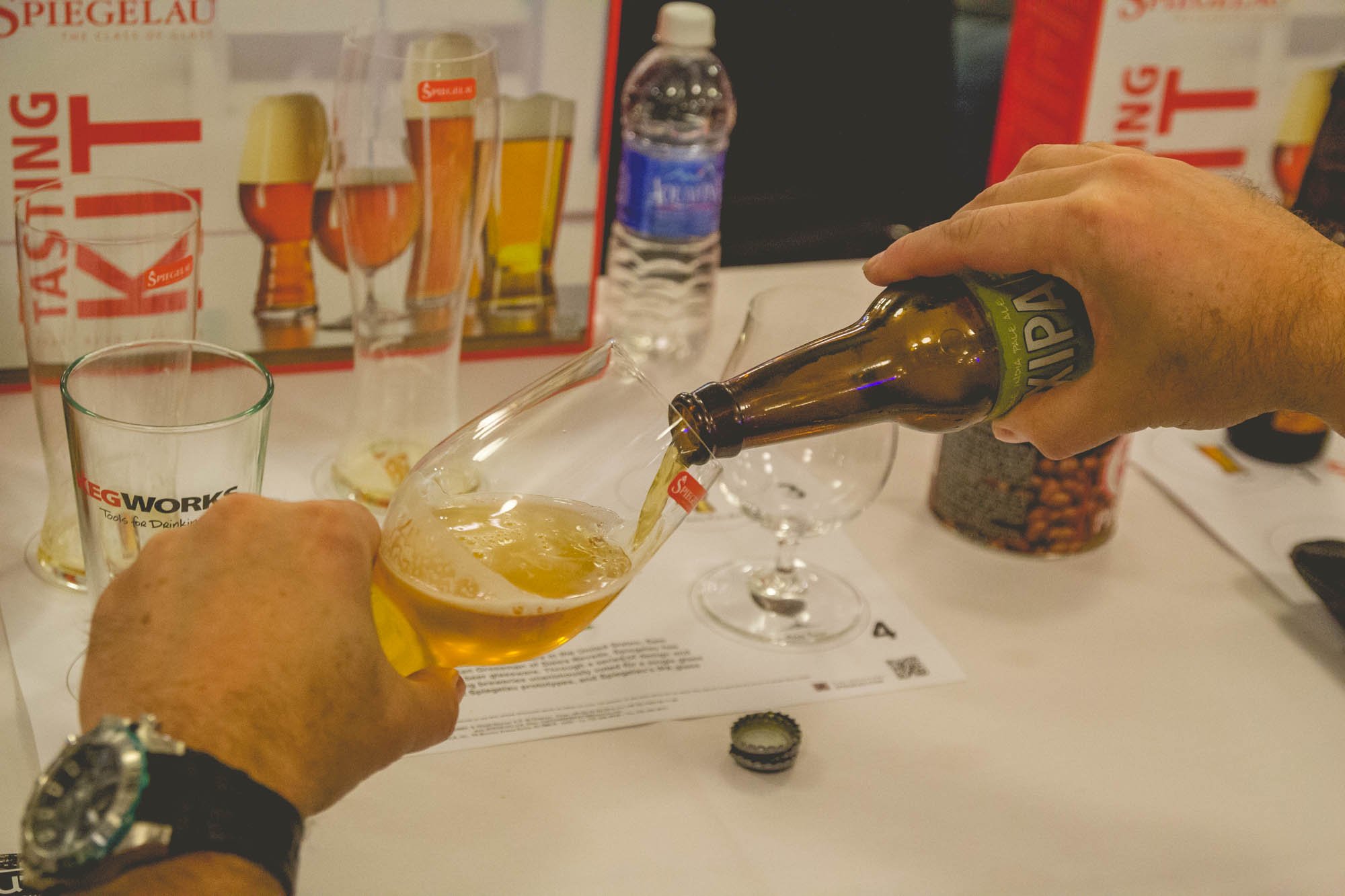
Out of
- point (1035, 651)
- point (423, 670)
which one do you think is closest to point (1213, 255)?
point (1035, 651)

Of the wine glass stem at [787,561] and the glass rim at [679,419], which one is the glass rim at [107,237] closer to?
the glass rim at [679,419]

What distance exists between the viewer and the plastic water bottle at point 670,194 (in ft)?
4.51

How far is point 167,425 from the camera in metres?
0.85

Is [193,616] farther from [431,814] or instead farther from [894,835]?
[894,835]

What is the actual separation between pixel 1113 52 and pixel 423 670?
3.87 ft

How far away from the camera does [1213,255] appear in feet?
2.58

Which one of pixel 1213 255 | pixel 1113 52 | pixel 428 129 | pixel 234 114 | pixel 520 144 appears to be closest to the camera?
pixel 1213 255

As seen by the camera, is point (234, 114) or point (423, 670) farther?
point (234, 114)

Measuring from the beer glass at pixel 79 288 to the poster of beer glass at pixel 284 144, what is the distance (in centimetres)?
3

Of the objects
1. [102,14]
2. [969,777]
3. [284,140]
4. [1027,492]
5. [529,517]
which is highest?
[102,14]

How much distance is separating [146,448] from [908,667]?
1.84 ft

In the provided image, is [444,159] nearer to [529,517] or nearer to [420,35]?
[420,35]

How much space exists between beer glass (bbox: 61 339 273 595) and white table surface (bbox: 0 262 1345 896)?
144 millimetres

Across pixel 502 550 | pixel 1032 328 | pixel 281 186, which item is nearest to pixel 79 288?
pixel 281 186
